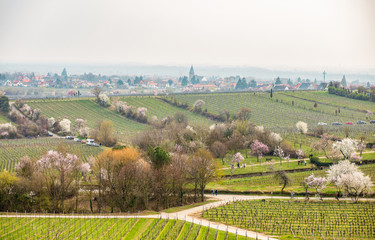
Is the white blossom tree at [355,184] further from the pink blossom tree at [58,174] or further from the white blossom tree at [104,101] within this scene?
the white blossom tree at [104,101]

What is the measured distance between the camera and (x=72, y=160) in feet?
144

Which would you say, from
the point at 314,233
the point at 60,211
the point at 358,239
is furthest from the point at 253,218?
the point at 60,211

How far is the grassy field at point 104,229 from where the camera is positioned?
98.4 feet

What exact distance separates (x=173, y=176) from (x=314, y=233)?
17.0 m

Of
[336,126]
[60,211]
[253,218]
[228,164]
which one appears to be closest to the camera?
[253,218]

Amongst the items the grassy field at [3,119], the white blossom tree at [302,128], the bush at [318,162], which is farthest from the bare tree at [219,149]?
the grassy field at [3,119]

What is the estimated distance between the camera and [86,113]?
4181 inches

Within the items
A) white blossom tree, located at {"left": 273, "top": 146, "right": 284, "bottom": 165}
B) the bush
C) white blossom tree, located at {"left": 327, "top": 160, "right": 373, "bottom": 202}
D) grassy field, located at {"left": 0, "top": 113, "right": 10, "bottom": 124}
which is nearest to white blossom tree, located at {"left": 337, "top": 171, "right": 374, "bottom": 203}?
white blossom tree, located at {"left": 327, "top": 160, "right": 373, "bottom": 202}

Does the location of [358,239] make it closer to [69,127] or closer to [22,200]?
[22,200]

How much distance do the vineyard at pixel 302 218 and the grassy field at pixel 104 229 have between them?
3.83 meters

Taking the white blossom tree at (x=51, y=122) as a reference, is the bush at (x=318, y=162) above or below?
above

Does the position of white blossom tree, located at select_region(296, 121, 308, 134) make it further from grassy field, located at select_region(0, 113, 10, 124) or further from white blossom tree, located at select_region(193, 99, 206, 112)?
grassy field, located at select_region(0, 113, 10, 124)

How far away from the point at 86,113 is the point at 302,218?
81.8 meters

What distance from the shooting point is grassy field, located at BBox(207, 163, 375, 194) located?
46.8 metres
